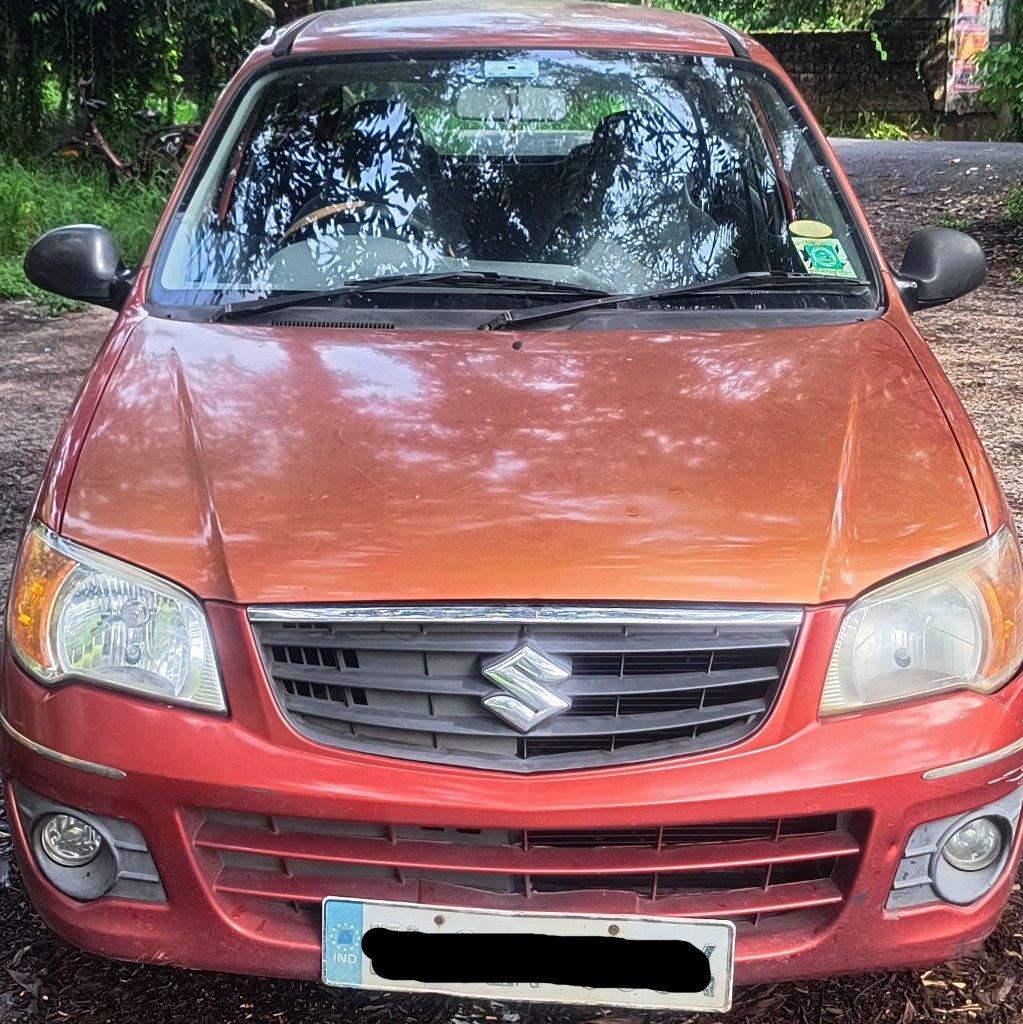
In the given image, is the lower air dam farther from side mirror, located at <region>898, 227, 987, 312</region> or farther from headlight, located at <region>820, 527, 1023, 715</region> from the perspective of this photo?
side mirror, located at <region>898, 227, 987, 312</region>

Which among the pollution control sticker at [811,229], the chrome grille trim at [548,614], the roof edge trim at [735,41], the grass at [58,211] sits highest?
the roof edge trim at [735,41]

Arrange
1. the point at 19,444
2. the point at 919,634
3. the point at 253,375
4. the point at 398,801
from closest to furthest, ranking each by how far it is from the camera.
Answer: the point at 398,801
the point at 919,634
the point at 253,375
the point at 19,444

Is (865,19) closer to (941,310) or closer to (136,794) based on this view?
(941,310)

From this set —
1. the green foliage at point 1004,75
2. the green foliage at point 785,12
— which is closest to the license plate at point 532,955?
the green foliage at point 1004,75

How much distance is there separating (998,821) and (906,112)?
22.0 meters

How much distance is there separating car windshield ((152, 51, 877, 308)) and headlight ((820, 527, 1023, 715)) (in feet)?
3.54

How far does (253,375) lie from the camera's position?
8.17ft

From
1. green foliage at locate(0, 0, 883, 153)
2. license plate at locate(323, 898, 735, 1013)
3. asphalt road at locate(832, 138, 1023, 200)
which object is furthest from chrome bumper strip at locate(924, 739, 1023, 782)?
green foliage at locate(0, 0, 883, 153)

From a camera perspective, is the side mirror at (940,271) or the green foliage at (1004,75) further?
the green foliage at (1004,75)

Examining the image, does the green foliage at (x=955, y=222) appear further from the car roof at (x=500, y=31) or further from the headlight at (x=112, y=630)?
the headlight at (x=112, y=630)

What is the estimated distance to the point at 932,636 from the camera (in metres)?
2.00

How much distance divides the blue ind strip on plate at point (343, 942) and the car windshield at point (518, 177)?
1.49 metres

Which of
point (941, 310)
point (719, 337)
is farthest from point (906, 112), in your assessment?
point (719, 337)

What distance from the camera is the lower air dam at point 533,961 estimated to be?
1885mm
